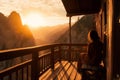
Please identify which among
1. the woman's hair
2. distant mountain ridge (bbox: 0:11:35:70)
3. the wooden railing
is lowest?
the wooden railing

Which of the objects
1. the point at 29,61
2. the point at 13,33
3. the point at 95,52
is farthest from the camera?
the point at 13,33

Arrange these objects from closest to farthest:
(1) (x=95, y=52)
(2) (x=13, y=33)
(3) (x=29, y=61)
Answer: (3) (x=29, y=61) → (1) (x=95, y=52) → (2) (x=13, y=33)

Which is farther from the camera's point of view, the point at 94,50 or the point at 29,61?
the point at 94,50

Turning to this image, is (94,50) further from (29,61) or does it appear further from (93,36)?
(29,61)

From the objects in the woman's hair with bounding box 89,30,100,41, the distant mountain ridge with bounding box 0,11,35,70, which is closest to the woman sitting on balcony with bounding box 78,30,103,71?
the woman's hair with bounding box 89,30,100,41

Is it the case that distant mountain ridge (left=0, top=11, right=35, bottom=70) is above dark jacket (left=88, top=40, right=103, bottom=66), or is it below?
above

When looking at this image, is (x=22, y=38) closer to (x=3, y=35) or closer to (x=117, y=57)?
(x=3, y=35)

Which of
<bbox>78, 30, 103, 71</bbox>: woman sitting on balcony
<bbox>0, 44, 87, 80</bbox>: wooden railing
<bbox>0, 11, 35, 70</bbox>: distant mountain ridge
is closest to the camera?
<bbox>0, 44, 87, 80</bbox>: wooden railing

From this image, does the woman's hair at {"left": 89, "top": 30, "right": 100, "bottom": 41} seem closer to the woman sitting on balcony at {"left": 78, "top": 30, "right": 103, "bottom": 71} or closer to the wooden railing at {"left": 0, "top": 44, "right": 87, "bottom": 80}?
the woman sitting on balcony at {"left": 78, "top": 30, "right": 103, "bottom": 71}

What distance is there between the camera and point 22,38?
63.8m

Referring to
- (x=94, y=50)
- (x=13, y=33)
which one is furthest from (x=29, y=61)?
(x=13, y=33)

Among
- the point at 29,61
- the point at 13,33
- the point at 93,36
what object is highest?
the point at 13,33

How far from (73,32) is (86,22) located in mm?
6047

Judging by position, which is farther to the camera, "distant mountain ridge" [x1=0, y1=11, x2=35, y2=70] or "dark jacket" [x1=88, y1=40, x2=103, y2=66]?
"distant mountain ridge" [x1=0, y1=11, x2=35, y2=70]
